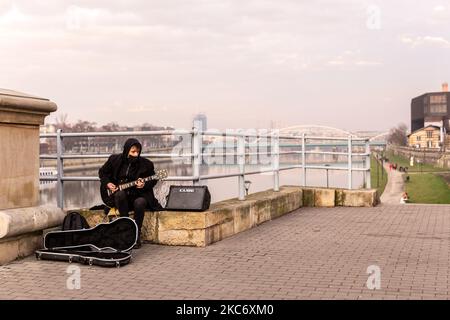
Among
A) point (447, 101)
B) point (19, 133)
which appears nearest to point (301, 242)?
point (19, 133)

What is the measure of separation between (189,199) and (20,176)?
78.3 inches

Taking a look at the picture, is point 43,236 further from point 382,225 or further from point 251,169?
point 382,225

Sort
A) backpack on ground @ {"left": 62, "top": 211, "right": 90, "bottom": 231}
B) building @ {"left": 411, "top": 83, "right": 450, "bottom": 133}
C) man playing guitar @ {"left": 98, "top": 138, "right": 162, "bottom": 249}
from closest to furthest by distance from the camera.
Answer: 1. backpack on ground @ {"left": 62, "top": 211, "right": 90, "bottom": 231}
2. man playing guitar @ {"left": 98, "top": 138, "right": 162, "bottom": 249}
3. building @ {"left": 411, "top": 83, "right": 450, "bottom": 133}

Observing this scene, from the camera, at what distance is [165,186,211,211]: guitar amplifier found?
693 centimetres

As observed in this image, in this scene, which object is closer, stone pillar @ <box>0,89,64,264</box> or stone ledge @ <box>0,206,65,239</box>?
stone ledge @ <box>0,206,65,239</box>

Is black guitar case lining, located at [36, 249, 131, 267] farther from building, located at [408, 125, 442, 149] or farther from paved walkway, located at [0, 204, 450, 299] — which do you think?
building, located at [408, 125, 442, 149]

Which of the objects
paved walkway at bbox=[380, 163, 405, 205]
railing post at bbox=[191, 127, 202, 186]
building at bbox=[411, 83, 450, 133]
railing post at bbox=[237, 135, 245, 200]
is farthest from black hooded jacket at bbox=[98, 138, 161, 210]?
building at bbox=[411, 83, 450, 133]

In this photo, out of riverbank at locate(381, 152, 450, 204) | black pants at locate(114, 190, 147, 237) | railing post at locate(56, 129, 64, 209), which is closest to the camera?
black pants at locate(114, 190, 147, 237)

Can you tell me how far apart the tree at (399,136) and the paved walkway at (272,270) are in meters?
172

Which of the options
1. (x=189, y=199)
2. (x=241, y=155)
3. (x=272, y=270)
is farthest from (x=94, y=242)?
(x=241, y=155)

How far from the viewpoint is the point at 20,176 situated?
20.2ft

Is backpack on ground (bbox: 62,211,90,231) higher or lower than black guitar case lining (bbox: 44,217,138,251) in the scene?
higher

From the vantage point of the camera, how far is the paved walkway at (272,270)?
470cm
